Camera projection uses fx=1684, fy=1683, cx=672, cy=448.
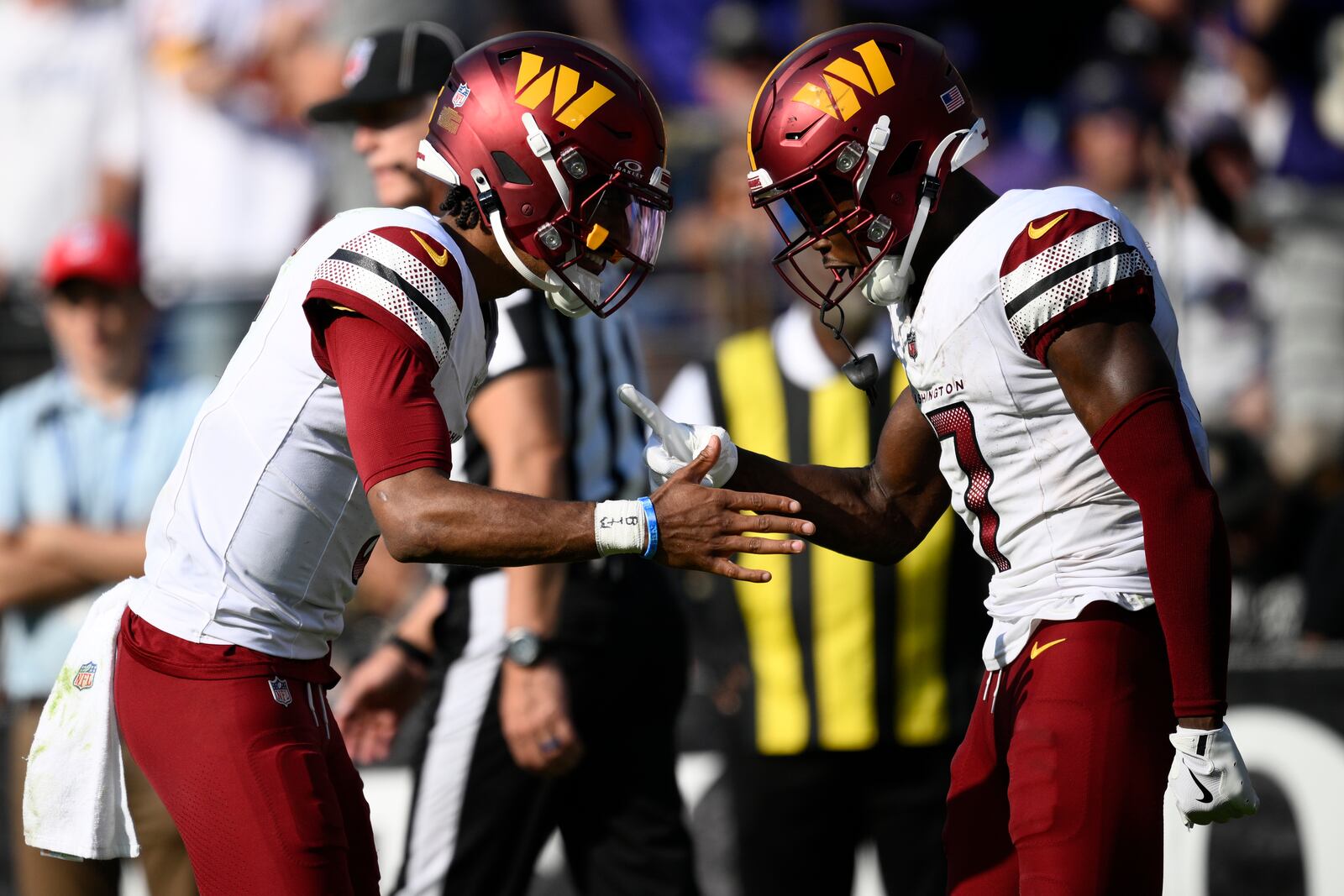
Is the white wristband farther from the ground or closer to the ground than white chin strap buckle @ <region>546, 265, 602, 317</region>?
closer to the ground

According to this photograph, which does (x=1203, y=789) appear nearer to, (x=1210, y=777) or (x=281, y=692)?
(x=1210, y=777)

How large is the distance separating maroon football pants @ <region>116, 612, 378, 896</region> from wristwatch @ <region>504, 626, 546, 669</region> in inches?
41.0

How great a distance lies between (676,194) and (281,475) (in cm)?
573

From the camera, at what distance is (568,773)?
4430 millimetres

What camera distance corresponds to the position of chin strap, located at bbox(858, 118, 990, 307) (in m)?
3.39

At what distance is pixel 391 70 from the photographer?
4688 mm

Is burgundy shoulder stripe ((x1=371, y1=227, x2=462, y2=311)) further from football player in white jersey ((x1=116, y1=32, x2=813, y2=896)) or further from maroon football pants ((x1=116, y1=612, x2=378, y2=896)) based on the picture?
maroon football pants ((x1=116, y1=612, x2=378, y2=896))

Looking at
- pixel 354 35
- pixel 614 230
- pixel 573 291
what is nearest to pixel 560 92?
pixel 614 230

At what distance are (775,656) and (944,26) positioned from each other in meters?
6.26

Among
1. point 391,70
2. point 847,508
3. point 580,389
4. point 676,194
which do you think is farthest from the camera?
point 676,194

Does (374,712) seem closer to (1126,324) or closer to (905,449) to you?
(905,449)

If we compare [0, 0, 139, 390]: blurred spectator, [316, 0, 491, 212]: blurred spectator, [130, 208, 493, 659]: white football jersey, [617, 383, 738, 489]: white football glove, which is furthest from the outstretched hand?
[0, 0, 139, 390]: blurred spectator

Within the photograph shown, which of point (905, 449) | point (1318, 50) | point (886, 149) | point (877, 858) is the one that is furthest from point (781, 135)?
point (1318, 50)

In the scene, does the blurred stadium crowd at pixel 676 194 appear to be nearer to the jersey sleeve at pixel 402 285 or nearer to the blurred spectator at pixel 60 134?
the blurred spectator at pixel 60 134
